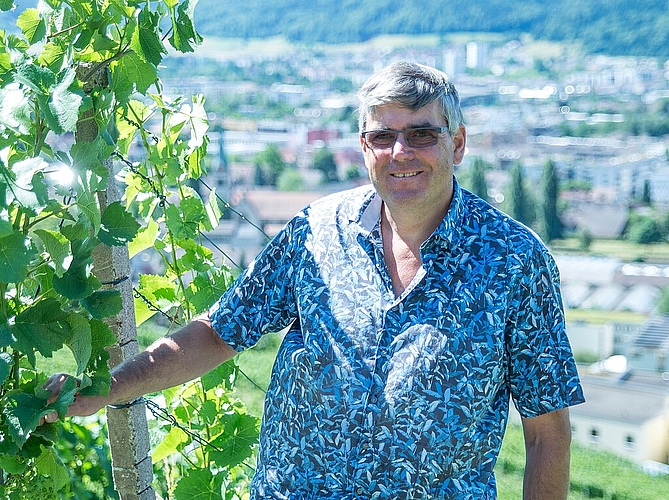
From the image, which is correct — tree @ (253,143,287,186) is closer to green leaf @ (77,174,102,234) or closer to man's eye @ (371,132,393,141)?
man's eye @ (371,132,393,141)

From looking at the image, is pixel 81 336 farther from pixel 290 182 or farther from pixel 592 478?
pixel 290 182

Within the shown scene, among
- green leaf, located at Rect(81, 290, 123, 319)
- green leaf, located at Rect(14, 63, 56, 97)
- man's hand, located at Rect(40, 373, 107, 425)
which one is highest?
green leaf, located at Rect(14, 63, 56, 97)

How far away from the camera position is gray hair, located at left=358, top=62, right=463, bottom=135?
1.48 metres

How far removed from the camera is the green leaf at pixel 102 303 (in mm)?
1173

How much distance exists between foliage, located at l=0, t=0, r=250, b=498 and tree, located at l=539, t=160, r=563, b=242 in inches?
1625

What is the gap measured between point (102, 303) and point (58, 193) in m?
0.18

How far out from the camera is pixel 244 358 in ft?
15.1

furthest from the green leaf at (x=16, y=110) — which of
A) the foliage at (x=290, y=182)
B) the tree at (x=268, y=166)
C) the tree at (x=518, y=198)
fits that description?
the tree at (x=268, y=166)

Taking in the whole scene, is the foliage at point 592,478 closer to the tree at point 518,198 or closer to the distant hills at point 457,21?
the tree at point 518,198

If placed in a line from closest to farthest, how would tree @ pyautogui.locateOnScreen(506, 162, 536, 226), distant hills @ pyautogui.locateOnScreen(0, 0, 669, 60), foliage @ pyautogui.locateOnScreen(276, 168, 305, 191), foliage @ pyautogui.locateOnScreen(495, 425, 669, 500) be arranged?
foliage @ pyautogui.locateOnScreen(495, 425, 669, 500) < tree @ pyautogui.locateOnScreen(506, 162, 536, 226) < foliage @ pyautogui.locateOnScreen(276, 168, 305, 191) < distant hills @ pyautogui.locateOnScreen(0, 0, 669, 60)

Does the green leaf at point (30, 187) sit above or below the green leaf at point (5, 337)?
above

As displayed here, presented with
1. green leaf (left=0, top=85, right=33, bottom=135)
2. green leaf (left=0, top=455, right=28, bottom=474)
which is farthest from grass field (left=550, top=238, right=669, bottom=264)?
green leaf (left=0, top=85, right=33, bottom=135)

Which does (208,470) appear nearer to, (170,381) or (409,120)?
(170,381)

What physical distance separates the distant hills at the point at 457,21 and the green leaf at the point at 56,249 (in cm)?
6953
